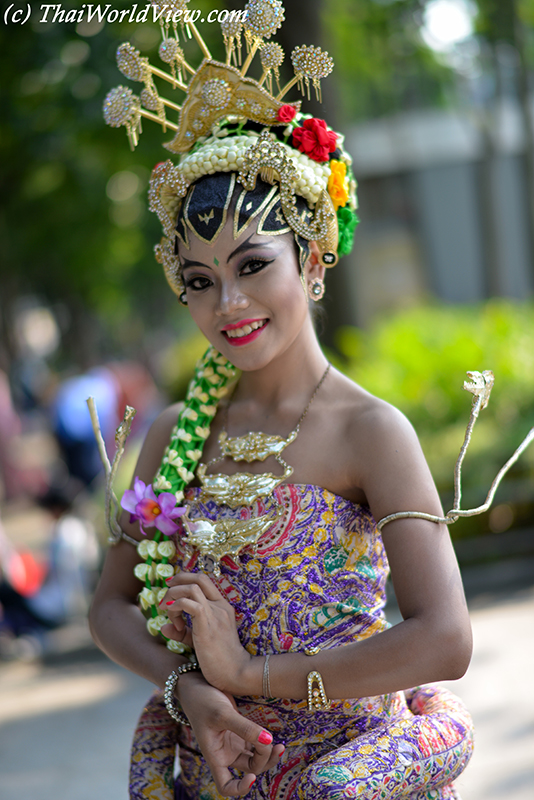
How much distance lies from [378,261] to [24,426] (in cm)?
1282

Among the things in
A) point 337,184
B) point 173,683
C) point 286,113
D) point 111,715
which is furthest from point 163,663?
point 111,715

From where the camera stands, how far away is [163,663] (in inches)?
73.3

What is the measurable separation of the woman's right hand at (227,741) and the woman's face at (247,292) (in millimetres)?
744

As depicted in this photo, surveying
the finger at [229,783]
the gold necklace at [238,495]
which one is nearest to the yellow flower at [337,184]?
the gold necklace at [238,495]

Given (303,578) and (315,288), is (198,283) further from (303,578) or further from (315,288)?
(303,578)

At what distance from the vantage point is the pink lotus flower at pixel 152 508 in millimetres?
1852

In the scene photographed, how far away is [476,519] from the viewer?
579cm

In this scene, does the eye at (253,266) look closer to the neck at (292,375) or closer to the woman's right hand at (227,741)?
the neck at (292,375)

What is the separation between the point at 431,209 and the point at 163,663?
86.6ft

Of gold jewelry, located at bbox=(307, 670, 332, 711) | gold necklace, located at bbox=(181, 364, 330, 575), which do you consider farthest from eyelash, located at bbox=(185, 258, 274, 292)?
gold jewelry, located at bbox=(307, 670, 332, 711)

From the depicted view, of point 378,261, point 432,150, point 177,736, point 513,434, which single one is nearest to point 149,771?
point 177,736

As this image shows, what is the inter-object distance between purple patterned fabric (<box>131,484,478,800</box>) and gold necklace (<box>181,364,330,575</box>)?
0.03 metres

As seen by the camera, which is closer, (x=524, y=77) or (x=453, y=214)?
(x=524, y=77)

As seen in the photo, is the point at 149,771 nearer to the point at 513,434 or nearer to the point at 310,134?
the point at 310,134
